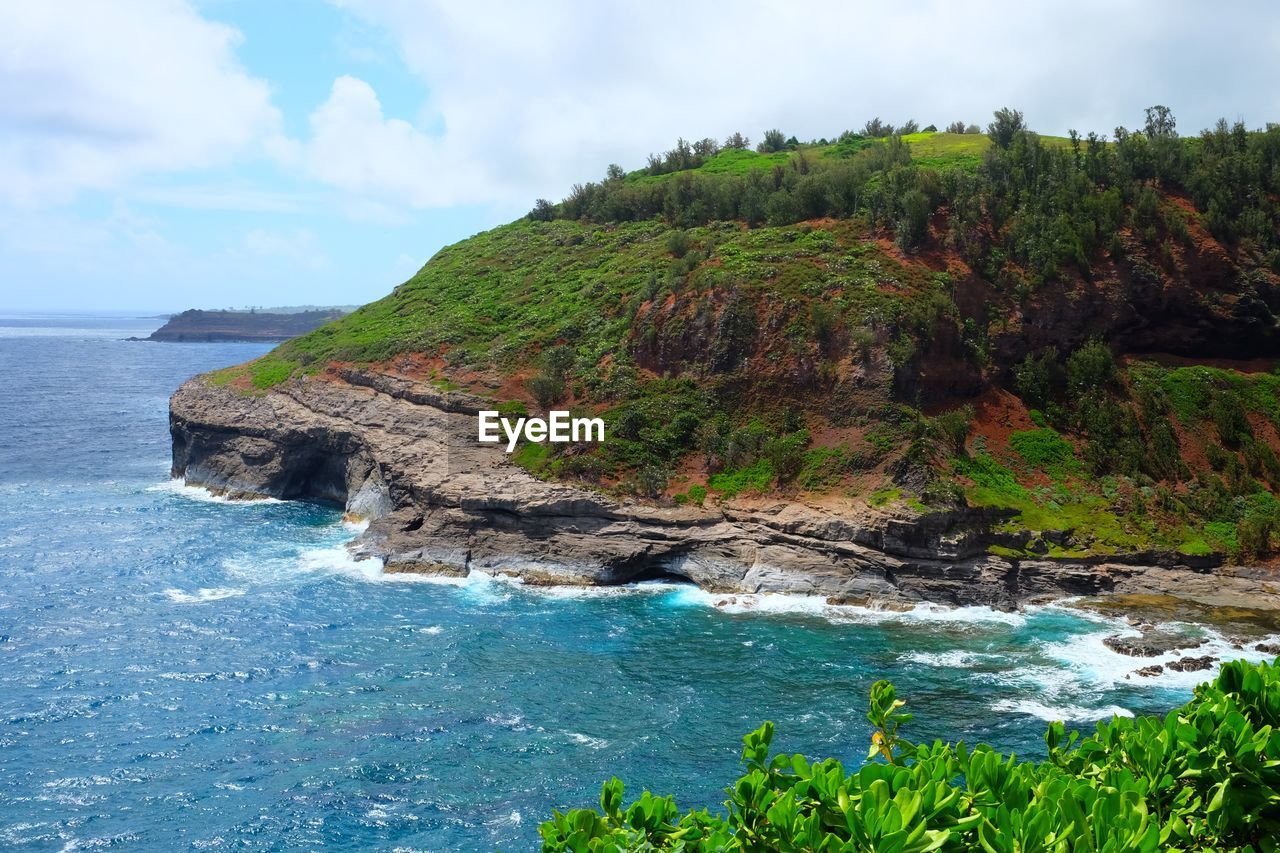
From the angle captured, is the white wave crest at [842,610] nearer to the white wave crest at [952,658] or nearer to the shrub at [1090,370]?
the white wave crest at [952,658]

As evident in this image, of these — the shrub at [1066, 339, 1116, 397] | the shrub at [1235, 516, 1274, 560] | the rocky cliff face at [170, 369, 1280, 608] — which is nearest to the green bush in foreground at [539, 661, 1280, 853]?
the rocky cliff face at [170, 369, 1280, 608]

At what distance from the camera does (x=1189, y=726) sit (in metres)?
12.2

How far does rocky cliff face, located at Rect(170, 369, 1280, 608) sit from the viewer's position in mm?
44281

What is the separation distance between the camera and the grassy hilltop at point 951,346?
50.0 metres

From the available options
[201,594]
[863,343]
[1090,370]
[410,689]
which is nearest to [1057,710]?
[410,689]

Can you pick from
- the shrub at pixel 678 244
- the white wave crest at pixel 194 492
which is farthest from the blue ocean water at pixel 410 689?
the shrub at pixel 678 244

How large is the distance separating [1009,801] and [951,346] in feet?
158

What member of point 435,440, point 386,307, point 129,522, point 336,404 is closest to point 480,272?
point 386,307

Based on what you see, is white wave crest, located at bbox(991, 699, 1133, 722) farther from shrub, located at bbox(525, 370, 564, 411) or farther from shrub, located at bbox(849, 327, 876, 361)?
shrub, located at bbox(525, 370, 564, 411)

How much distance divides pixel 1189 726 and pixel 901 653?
2677 cm

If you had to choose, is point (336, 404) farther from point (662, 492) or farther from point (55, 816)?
point (55, 816)

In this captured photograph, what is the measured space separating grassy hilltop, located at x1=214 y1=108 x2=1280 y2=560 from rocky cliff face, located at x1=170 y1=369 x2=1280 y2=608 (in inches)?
64.5

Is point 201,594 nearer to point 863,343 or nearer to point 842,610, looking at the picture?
point 842,610

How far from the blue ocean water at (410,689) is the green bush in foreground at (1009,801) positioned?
53.5 ft
